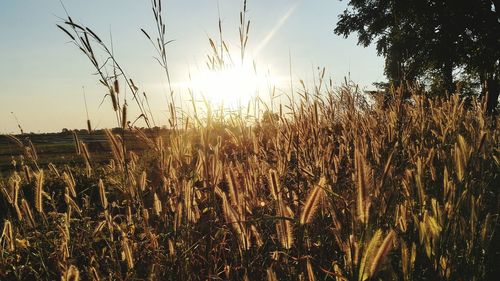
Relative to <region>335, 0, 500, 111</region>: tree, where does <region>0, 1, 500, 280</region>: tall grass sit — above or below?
below

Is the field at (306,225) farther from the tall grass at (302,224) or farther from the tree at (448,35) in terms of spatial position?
the tree at (448,35)

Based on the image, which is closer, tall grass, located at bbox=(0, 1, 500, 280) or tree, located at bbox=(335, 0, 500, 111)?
tall grass, located at bbox=(0, 1, 500, 280)

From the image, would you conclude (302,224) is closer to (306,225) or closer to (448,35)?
(306,225)

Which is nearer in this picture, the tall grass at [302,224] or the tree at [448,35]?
the tall grass at [302,224]

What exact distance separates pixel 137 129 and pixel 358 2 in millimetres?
17893

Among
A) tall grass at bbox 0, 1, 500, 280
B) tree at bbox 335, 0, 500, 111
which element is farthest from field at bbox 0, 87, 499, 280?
tree at bbox 335, 0, 500, 111

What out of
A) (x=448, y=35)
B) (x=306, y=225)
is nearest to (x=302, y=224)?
(x=306, y=225)

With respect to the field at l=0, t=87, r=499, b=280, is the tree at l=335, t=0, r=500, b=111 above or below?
above

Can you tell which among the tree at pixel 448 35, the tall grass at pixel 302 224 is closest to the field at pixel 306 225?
the tall grass at pixel 302 224

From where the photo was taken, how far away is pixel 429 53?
14.3 m

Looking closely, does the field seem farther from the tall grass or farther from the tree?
the tree

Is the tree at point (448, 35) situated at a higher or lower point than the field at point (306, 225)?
higher

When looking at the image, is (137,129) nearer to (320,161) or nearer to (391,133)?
(320,161)

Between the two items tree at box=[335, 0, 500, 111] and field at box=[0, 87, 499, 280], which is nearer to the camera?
field at box=[0, 87, 499, 280]
